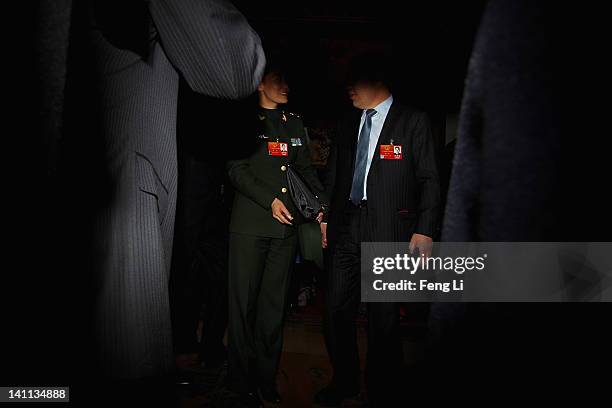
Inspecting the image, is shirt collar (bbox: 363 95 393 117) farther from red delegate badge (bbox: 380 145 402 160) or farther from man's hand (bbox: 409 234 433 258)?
man's hand (bbox: 409 234 433 258)

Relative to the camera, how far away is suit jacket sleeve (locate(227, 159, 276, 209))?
221 centimetres

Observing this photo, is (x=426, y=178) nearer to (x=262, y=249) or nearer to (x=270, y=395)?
(x=262, y=249)

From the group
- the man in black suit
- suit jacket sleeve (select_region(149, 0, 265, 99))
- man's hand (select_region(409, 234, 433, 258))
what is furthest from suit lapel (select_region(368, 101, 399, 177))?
suit jacket sleeve (select_region(149, 0, 265, 99))

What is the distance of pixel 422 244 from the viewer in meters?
2.23

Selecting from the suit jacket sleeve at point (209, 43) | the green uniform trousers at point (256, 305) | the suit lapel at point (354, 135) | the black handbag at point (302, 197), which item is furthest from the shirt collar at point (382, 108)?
the suit jacket sleeve at point (209, 43)

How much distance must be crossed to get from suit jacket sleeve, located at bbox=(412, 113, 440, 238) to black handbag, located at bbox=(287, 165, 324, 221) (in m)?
0.53

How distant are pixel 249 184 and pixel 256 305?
2.10ft

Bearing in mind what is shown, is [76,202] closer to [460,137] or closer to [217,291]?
[460,137]

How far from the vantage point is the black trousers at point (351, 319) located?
7.43 ft

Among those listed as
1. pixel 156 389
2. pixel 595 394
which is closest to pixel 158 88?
pixel 156 389

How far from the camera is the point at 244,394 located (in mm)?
2186

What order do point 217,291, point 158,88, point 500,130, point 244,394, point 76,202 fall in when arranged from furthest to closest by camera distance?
point 217,291, point 244,394, point 158,88, point 76,202, point 500,130

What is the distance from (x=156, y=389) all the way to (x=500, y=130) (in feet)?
2.89

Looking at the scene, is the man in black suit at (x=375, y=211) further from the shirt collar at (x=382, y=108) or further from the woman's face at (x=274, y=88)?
the woman's face at (x=274, y=88)
